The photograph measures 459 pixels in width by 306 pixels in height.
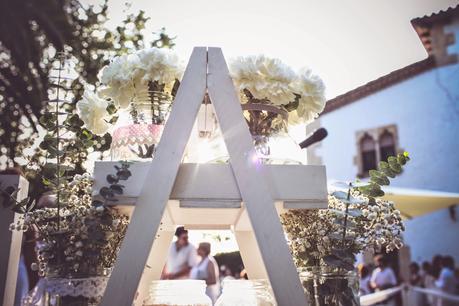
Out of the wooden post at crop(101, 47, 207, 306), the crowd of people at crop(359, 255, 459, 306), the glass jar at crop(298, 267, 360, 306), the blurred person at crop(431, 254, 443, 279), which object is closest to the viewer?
the wooden post at crop(101, 47, 207, 306)

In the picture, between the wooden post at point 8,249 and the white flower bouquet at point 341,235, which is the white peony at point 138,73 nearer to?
the white flower bouquet at point 341,235

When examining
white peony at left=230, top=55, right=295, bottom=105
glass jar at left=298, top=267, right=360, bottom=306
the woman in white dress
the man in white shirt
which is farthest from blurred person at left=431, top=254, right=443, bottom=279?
white peony at left=230, top=55, right=295, bottom=105

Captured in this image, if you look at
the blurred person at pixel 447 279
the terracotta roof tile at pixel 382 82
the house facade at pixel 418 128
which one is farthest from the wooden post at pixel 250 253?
the terracotta roof tile at pixel 382 82

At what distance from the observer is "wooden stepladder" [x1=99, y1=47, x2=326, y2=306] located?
38.6 inches

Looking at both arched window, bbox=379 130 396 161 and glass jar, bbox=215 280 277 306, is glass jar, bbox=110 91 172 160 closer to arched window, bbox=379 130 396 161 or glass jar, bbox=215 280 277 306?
glass jar, bbox=215 280 277 306

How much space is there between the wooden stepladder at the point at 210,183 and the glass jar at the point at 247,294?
0.89 ft

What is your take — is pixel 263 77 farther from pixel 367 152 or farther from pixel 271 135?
pixel 367 152

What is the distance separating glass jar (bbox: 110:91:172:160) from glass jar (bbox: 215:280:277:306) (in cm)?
48

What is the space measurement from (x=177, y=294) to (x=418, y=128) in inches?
478

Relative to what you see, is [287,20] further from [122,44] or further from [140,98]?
[140,98]

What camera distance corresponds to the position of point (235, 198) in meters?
1.05

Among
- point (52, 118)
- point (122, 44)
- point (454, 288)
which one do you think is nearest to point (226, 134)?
point (52, 118)

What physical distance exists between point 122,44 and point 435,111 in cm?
1101

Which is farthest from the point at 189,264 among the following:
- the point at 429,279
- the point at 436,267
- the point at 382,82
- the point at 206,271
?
the point at 382,82
